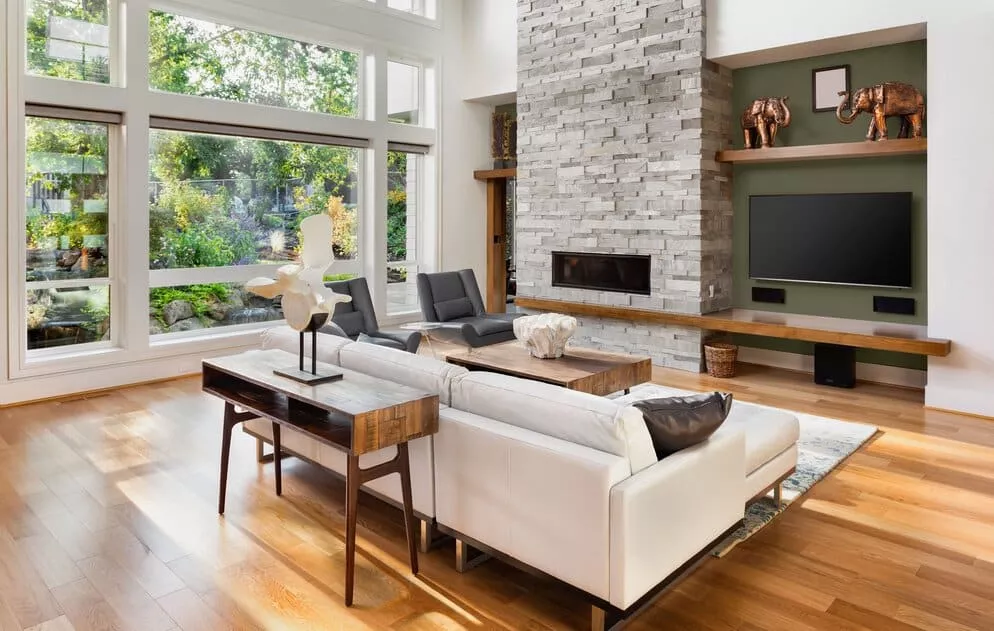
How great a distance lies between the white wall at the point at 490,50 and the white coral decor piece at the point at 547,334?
3936mm

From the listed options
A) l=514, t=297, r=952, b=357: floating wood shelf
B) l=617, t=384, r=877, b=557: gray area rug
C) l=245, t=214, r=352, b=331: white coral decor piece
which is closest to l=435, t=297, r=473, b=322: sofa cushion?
l=514, t=297, r=952, b=357: floating wood shelf

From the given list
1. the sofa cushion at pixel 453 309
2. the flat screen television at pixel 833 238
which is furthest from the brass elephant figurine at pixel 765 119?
the sofa cushion at pixel 453 309

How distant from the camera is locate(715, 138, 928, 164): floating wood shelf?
5340 millimetres

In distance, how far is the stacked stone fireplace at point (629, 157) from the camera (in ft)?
20.6

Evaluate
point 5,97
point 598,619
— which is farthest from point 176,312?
point 598,619

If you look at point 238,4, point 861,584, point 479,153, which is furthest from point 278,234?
point 861,584

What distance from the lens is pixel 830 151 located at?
5.71 m

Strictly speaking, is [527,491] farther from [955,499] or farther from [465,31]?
[465,31]

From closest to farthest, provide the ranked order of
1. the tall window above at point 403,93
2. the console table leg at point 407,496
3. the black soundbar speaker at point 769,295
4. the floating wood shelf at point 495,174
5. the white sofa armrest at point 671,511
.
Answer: the white sofa armrest at point 671,511
the console table leg at point 407,496
the black soundbar speaker at point 769,295
the tall window above at point 403,93
the floating wood shelf at point 495,174

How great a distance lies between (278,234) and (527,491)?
17.4ft

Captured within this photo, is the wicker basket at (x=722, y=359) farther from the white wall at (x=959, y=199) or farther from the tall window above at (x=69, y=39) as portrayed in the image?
the tall window above at (x=69, y=39)

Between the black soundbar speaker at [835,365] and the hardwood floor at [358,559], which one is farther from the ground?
the black soundbar speaker at [835,365]

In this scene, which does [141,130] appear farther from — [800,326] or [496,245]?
[800,326]

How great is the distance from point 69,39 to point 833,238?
630 cm
